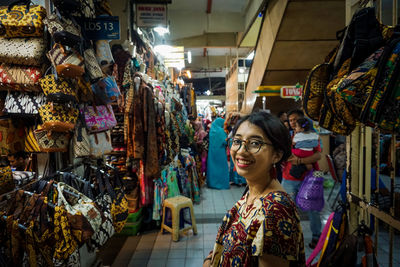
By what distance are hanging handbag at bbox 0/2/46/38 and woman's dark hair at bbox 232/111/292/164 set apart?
5.33ft

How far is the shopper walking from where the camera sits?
3.41 feet

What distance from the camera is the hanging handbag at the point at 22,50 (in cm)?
176

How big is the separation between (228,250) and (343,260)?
0.80 metres

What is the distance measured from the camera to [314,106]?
1573mm

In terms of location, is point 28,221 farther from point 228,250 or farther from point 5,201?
point 228,250

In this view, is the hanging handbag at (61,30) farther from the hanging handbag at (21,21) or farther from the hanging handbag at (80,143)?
the hanging handbag at (80,143)

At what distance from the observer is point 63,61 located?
1.71 meters

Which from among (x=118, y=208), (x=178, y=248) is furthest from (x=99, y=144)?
(x=178, y=248)

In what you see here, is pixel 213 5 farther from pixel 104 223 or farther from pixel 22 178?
pixel 104 223

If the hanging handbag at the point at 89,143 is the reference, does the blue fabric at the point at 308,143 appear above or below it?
below

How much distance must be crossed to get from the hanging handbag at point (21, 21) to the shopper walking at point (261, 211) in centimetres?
158

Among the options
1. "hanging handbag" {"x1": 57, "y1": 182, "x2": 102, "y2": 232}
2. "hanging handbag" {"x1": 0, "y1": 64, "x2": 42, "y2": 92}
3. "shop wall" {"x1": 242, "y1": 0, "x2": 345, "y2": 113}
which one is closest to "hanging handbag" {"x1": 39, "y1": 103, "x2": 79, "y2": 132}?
"hanging handbag" {"x1": 0, "y1": 64, "x2": 42, "y2": 92}

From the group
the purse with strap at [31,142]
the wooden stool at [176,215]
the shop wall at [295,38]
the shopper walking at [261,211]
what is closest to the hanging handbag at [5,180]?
the purse with strap at [31,142]

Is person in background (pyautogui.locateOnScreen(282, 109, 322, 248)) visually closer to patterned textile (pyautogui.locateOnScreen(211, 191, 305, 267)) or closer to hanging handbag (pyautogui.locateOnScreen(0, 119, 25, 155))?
patterned textile (pyautogui.locateOnScreen(211, 191, 305, 267))
